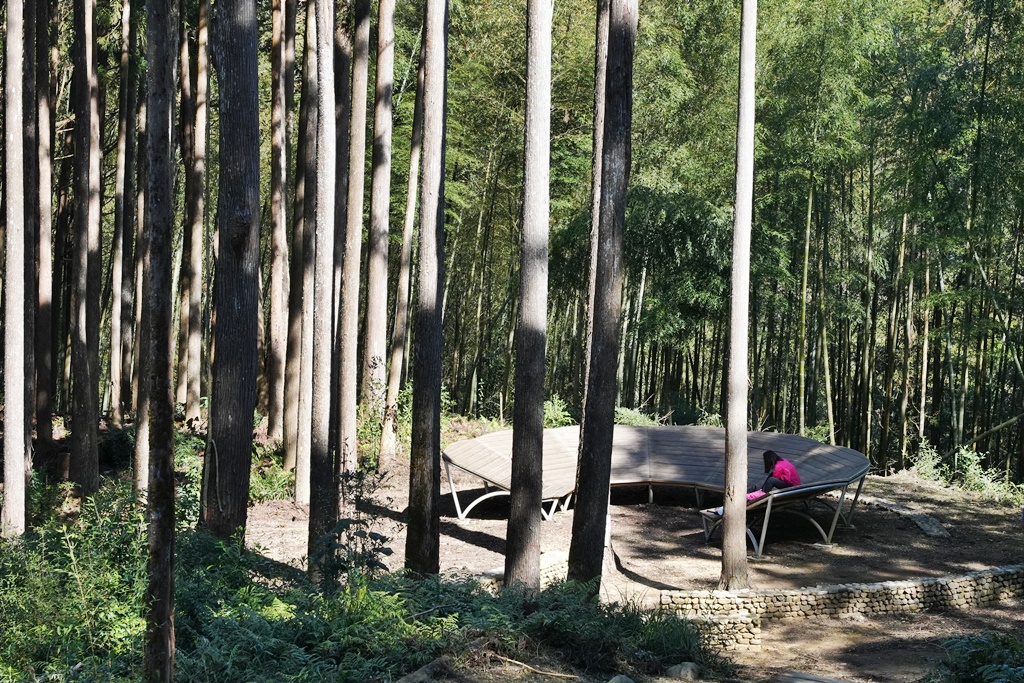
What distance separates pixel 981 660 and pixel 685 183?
1228 centimetres

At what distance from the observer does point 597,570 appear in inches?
266

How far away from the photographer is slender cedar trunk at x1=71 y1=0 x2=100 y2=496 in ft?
33.9

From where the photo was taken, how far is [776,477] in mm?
10055

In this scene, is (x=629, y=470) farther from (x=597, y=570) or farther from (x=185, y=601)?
(x=185, y=601)

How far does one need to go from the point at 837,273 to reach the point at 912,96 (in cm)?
406

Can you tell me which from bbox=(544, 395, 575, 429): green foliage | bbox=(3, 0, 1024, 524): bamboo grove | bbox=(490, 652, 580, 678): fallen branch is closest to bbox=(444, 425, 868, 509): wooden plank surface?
bbox=(3, 0, 1024, 524): bamboo grove

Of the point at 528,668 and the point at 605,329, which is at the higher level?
the point at 605,329

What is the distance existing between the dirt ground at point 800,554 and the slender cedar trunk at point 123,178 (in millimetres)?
5038

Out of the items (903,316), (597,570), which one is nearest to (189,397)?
(597,570)

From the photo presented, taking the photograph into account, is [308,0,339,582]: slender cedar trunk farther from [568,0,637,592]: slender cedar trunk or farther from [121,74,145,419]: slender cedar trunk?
[121,74,145,419]: slender cedar trunk

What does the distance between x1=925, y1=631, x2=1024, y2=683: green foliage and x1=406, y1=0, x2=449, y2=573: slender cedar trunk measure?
11.2 ft

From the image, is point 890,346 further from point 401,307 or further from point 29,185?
point 29,185

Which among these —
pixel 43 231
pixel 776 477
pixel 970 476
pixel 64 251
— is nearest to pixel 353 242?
pixel 43 231

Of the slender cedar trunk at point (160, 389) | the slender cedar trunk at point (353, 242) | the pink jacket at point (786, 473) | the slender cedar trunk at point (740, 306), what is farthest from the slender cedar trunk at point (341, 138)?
the slender cedar trunk at point (160, 389)
